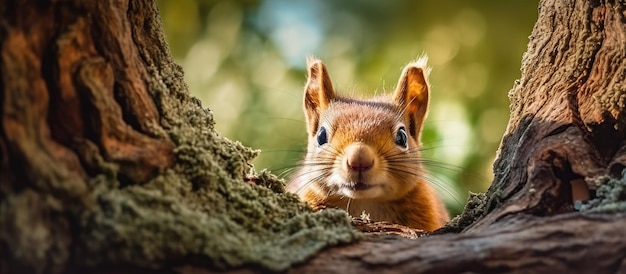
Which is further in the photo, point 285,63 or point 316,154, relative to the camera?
point 285,63

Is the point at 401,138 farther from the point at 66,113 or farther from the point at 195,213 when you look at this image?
the point at 66,113

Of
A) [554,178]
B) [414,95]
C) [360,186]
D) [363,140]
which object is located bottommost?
[554,178]

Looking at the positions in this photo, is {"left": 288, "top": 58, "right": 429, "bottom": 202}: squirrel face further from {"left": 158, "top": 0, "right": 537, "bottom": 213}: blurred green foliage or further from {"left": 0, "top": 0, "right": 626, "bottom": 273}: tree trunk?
{"left": 158, "top": 0, "right": 537, "bottom": 213}: blurred green foliage

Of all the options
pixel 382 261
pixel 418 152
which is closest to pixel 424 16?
pixel 418 152

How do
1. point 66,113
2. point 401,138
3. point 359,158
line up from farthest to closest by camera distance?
point 401,138 → point 359,158 → point 66,113

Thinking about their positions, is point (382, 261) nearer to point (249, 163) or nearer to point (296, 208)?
point (296, 208)

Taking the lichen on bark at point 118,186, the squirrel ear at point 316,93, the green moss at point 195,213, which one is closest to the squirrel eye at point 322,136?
the squirrel ear at point 316,93

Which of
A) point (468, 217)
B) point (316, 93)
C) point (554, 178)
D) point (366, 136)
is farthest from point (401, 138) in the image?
point (554, 178)
